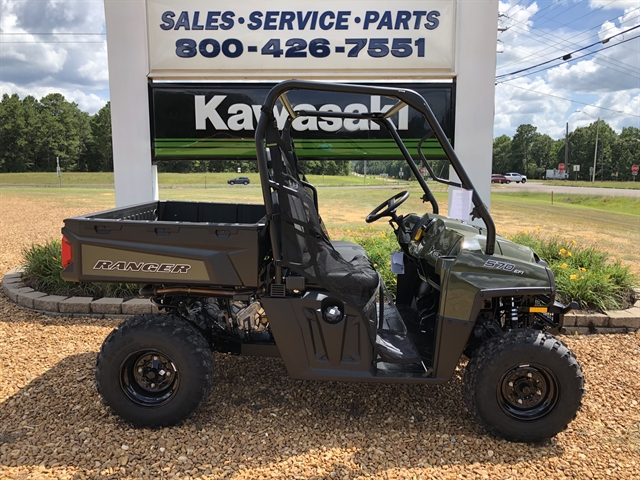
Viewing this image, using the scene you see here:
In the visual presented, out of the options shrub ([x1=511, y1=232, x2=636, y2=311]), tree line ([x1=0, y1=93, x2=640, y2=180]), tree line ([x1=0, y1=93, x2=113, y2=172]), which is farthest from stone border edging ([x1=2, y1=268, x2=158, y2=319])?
tree line ([x1=0, y1=93, x2=113, y2=172])

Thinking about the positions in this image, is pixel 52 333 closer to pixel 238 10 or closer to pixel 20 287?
pixel 20 287

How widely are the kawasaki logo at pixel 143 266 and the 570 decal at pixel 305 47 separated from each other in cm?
370

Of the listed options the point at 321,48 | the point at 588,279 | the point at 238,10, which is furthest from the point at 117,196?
the point at 588,279

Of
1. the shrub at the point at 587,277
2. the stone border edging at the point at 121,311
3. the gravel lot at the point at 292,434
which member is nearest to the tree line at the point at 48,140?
the stone border edging at the point at 121,311

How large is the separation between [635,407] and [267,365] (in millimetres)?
2540

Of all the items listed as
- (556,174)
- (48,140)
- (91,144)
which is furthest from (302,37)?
(556,174)

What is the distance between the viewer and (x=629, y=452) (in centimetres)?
274

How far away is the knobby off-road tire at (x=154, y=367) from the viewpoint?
281cm

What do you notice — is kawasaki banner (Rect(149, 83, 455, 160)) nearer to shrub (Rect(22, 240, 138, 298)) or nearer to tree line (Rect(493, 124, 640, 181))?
shrub (Rect(22, 240, 138, 298))

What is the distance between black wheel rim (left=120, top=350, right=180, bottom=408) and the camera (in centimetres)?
286

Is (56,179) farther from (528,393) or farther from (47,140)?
(528,393)

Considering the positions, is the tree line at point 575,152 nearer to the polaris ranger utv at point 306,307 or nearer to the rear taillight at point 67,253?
the polaris ranger utv at point 306,307

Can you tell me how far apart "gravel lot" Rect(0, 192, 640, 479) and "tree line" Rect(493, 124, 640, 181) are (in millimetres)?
56061

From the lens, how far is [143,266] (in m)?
2.77
